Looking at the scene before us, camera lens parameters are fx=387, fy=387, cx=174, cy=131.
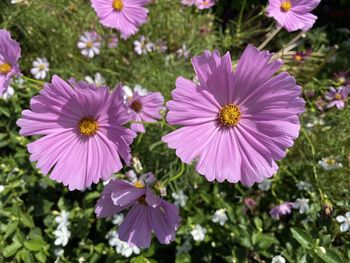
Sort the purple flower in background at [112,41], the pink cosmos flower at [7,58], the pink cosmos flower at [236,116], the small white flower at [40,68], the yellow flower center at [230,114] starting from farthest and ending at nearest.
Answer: the purple flower in background at [112,41] < the small white flower at [40,68] < the pink cosmos flower at [7,58] < the yellow flower center at [230,114] < the pink cosmos flower at [236,116]

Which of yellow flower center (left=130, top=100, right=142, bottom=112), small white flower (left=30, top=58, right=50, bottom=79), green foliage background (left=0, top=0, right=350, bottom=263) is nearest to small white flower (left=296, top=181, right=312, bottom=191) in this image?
green foliage background (left=0, top=0, right=350, bottom=263)

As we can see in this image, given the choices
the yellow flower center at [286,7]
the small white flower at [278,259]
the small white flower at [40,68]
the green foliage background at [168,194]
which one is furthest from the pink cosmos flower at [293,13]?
Result: the small white flower at [40,68]

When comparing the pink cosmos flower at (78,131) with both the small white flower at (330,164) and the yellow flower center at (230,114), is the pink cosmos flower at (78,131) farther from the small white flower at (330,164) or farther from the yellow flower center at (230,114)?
the small white flower at (330,164)

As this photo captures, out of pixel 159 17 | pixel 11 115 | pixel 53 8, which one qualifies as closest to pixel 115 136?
pixel 11 115

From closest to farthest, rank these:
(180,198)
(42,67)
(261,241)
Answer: (261,241) → (180,198) → (42,67)

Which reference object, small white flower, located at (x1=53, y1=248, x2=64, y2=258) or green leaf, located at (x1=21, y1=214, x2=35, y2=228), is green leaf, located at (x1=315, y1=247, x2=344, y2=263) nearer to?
small white flower, located at (x1=53, y1=248, x2=64, y2=258)

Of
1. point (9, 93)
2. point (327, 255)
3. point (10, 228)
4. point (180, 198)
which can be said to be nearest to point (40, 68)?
point (9, 93)

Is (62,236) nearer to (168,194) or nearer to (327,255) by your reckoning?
(168,194)
